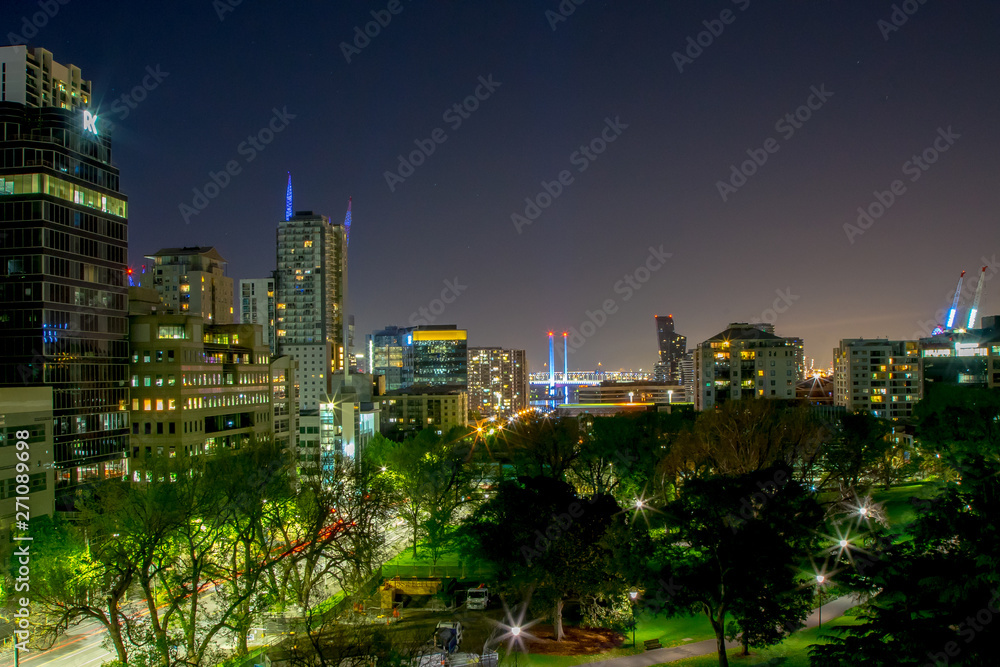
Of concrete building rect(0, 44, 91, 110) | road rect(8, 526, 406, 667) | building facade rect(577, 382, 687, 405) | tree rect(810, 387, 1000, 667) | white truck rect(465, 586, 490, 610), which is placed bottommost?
building facade rect(577, 382, 687, 405)

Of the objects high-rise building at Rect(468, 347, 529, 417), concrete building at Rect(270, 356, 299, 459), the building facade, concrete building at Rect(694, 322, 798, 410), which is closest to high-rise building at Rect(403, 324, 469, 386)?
high-rise building at Rect(468, 347, 529, 417)

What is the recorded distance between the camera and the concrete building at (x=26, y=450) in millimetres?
27812

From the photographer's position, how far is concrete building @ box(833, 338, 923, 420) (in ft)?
268

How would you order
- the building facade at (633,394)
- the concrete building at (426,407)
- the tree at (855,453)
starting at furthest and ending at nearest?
the building facade at (633,394) → the concrete building at (426,407) → the tree at (855,453)

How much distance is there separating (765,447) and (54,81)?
81763 mm

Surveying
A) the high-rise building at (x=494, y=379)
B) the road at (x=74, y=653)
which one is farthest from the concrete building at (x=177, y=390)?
the high-rise building at (x=494, y=379)

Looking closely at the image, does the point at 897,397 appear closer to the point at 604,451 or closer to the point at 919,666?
the point at 604,451

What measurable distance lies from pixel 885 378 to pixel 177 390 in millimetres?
75078

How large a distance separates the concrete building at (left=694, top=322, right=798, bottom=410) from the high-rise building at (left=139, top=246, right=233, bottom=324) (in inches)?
2646

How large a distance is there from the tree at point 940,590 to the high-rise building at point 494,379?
142800 mm

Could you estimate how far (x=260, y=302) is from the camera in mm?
118875

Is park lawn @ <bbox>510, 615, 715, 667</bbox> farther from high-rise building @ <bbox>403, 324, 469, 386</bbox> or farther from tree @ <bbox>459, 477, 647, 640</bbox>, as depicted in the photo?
high-rise building @ <bbox>403, 324, 469, 386</bbox>

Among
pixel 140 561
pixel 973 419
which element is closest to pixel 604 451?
pixel 973 419

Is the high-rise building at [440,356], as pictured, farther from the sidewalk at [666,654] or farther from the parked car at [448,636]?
the sidewalk at [666,654]
